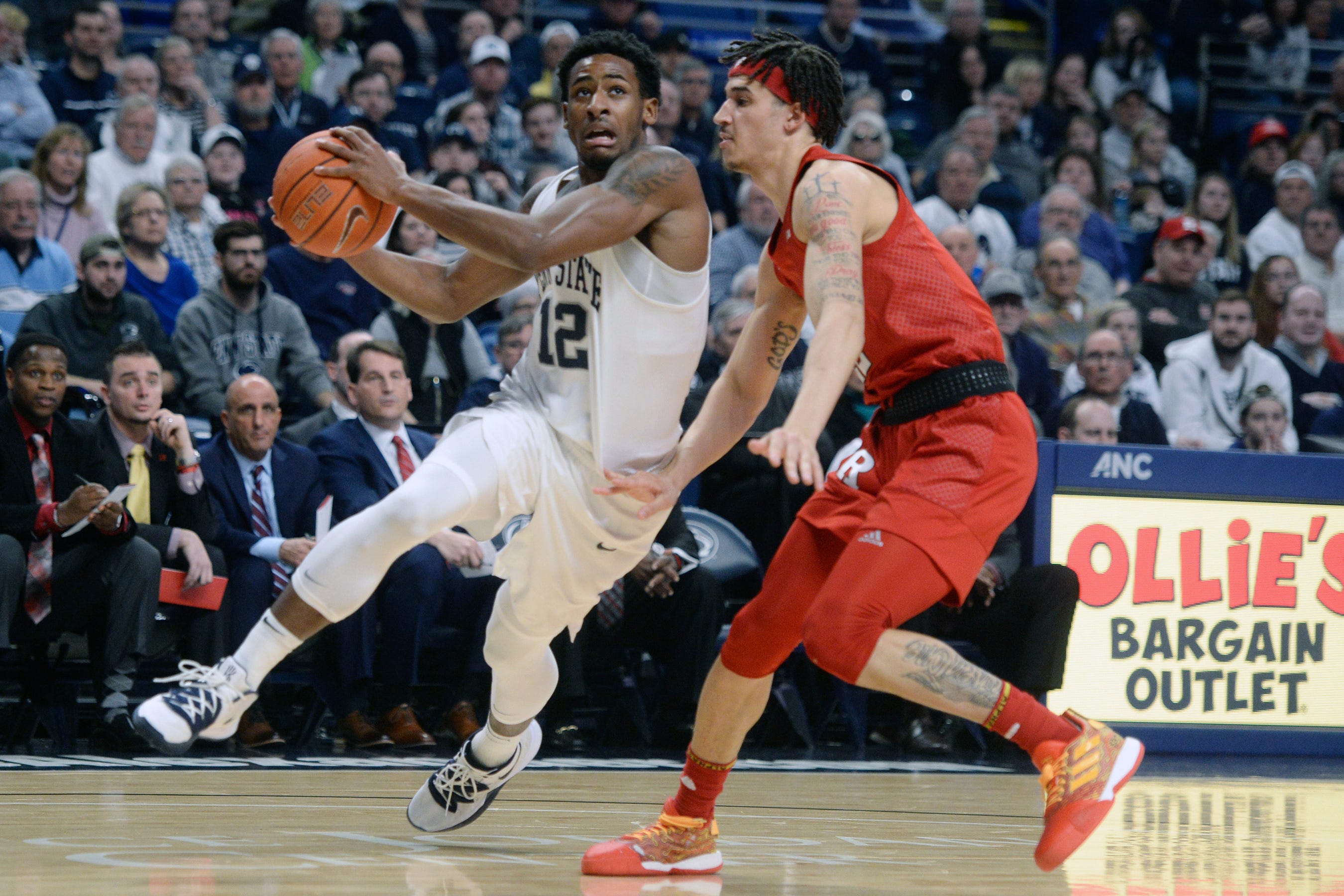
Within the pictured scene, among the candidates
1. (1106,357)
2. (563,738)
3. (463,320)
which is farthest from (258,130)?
(1106,357)

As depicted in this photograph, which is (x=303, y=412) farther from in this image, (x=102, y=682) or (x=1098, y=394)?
(x=1098, y=394)

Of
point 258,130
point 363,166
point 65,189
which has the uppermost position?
point 363,166

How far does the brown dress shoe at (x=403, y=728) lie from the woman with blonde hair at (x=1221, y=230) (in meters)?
7.76

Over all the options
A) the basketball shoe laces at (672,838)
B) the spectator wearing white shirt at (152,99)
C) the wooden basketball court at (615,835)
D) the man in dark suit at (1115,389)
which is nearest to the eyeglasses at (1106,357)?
the man in dark suit at (1115,389)

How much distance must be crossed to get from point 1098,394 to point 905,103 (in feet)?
20.7

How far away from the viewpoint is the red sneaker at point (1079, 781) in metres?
3.54

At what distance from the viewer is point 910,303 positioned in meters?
3.84

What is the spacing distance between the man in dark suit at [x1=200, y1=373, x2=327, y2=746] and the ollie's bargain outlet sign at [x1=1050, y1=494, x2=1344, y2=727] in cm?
351

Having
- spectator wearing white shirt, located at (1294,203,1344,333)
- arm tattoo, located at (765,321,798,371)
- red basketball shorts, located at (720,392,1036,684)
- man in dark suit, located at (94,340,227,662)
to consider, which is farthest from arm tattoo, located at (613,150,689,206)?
spectator wearing white shirt, located at (1294,203,1344,333)

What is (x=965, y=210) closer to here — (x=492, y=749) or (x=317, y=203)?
(x=492, y=749)

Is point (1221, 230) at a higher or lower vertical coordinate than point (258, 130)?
lower

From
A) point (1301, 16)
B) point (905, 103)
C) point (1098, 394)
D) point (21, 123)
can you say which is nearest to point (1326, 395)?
point (1098, 394)

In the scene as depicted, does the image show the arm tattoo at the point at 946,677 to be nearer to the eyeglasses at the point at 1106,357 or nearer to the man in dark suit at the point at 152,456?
the man in dark suit at the point at 152,456

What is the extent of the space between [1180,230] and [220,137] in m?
6.32
